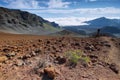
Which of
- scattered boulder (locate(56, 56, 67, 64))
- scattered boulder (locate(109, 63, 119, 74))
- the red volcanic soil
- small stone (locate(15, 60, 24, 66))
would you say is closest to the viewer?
the red volcanic soil

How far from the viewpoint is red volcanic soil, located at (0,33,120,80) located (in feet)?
33.1

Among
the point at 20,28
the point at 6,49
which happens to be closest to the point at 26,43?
the point at 6,49

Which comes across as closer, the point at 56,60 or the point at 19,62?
the point at 19,62

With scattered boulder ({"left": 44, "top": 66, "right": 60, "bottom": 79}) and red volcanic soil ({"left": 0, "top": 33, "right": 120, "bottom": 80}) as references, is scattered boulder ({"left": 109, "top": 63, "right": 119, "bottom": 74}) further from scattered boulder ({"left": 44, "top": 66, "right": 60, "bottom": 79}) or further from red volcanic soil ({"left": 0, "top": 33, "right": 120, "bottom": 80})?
scattered boulder ({"left": 44, "top": 66, "right": 60, "bottom": 79})

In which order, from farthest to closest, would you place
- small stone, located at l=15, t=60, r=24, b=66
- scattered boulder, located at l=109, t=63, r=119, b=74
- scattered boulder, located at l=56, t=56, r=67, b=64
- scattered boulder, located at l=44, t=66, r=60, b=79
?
scattered boulder, located at l=56, t=56, r=67, b=64
small stone, located at l=15, t=60, r=24, b=66
scattered boulder, located at l=109, t=63, r=119, b=74
scattered boulder, located at l=44, t=66, r=60, b=79

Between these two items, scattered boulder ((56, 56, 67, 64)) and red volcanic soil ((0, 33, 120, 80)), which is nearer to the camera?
red volcanic soil ((0, 33, 120, 80))

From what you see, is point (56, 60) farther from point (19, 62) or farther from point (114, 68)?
point (114, 68)

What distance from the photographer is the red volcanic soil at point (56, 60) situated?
10.1 meters

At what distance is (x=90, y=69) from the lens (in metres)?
10.6

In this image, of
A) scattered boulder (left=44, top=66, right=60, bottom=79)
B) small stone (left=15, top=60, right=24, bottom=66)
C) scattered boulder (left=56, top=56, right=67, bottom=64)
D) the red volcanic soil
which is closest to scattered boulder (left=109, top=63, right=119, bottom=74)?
the red volcanic soil

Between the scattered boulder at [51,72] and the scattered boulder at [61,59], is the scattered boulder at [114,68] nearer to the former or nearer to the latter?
the scattered boulder at [61,59]

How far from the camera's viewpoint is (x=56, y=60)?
11094mm

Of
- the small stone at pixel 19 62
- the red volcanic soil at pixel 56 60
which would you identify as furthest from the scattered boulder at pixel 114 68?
the small stone at pixel 19 62

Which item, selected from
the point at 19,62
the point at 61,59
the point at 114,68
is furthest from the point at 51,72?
the point at 114,68
